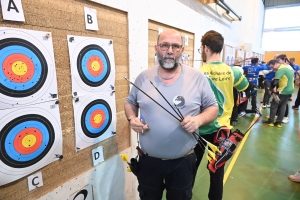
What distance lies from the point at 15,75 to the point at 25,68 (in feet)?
0.17

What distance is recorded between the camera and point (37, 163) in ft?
3.00

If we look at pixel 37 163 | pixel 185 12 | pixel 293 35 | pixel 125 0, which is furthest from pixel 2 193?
pixel 293 35

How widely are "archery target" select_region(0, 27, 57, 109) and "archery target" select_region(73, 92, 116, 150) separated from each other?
22 cm

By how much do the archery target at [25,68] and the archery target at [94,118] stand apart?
0.22m

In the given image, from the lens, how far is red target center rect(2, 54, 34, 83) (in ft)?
2.50

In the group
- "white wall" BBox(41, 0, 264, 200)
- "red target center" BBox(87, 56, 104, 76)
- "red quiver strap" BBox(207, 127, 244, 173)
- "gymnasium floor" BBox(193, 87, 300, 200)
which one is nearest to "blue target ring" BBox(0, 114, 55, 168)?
"white wall" BBox(41, 0, 264, 200)

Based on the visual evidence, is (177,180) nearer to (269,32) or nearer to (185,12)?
(185,12)

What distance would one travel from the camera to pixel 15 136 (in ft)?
2.70

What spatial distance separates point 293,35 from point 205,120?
15.2 meters

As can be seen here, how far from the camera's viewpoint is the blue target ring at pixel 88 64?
106 centimetres

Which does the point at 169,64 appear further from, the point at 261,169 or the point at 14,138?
the point at 261,169

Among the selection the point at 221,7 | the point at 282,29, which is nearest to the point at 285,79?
the point at 221,7

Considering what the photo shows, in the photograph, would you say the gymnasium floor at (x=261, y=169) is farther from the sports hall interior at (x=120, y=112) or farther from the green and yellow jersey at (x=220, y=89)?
the green and yellow jersey at (x=220, y=89)

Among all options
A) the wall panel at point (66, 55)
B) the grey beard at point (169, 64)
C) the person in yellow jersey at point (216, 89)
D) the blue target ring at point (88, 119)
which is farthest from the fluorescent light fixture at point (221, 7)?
the blue target ring at point (88, 119)
